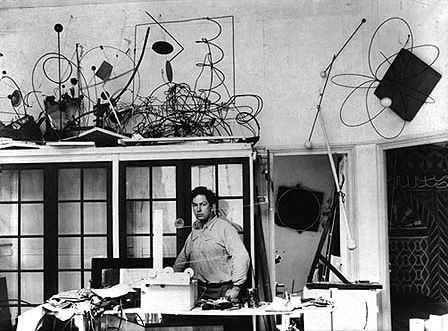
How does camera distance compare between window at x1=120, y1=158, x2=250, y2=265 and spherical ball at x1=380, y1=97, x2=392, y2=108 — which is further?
spherical ball at x1=380, y1=97, x2=392, y2=108

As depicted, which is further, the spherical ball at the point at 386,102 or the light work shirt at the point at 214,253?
the spherical ball at the point at 386,102

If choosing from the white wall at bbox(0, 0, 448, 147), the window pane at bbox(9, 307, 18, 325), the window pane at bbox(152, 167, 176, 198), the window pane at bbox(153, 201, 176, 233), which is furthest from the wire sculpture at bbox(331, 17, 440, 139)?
the window pane at bbox(9, 307, 18, 325)

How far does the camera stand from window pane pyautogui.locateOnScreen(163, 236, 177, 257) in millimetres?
5414

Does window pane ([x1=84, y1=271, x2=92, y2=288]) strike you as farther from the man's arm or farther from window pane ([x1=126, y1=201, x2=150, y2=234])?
the man's arm

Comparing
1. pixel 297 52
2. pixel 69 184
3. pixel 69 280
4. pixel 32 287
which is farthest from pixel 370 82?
pixel 32 287

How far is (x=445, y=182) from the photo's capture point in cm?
734

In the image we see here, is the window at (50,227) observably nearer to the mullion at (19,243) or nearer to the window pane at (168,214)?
the mullion at (19,243)

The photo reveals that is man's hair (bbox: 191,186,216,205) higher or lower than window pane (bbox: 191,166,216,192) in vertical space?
lower

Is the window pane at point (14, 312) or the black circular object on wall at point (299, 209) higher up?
the black circular object on wall at point (299, 209)

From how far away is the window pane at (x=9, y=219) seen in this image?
5.49m

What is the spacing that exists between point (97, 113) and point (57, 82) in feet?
2.22

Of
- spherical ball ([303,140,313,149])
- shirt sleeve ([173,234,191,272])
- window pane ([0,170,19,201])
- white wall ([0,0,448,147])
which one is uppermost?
white wall ([0,0,448,147])

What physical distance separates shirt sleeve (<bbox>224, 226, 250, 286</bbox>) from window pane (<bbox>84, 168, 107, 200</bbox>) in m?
1.12

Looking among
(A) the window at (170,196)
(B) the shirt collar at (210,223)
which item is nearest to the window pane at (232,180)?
(A) the window at (170,196)
